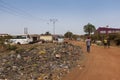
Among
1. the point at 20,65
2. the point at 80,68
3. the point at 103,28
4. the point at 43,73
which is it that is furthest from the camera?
the point at 103,28

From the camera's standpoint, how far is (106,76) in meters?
13.4

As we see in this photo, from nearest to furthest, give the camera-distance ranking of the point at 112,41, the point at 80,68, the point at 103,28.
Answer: the point at 80,68, the point at 112,41, the point at 103,28

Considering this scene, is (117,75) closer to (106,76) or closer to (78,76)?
(106,76)

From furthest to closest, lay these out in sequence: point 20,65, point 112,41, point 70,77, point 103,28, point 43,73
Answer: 1. point 103,28
2. point 112,41
3. point 20,65
4. point 43,73
5. point 70,77

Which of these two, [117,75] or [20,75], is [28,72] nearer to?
[20,75]

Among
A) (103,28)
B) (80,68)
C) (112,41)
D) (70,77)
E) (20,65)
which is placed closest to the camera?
(70,77)

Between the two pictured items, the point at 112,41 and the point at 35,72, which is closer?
the point at 35,72

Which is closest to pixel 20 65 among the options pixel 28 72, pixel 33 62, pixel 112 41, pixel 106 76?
pixel 33 62

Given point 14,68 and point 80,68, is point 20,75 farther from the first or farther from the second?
point 80,68

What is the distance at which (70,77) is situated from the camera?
13383mm

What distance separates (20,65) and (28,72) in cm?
262

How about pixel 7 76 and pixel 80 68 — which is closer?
pixel 7 76

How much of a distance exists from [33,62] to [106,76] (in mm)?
6281

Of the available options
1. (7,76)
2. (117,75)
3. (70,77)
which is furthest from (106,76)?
(7,76)
